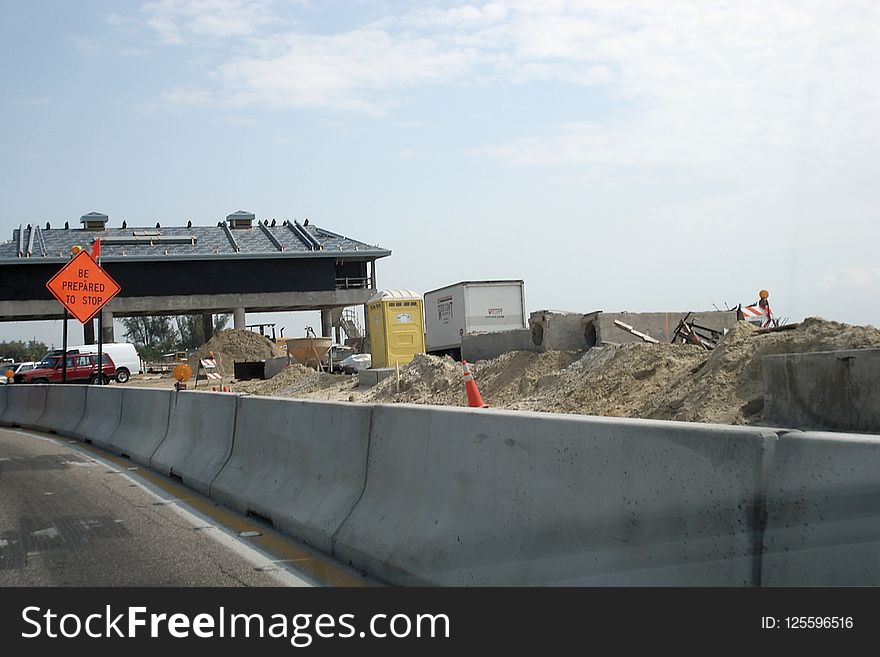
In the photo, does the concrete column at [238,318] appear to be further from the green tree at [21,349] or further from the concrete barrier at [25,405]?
the green tree at [21,349]

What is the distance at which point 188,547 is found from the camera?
807 cm

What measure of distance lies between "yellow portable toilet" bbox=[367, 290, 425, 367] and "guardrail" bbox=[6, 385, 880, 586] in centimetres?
2433

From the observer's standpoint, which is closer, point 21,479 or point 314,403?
point 314,403

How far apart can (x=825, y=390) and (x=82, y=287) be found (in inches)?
745

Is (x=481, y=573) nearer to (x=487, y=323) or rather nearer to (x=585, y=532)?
(x=585, y=532)

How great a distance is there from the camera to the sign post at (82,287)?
24.5m

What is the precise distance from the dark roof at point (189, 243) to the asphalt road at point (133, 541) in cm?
6209

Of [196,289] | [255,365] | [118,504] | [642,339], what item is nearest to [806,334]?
[642,339]

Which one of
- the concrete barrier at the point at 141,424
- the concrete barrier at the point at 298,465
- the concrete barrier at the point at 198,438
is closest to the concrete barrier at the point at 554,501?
the concrete barrier at the point at 298,465

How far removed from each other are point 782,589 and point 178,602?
146 inches

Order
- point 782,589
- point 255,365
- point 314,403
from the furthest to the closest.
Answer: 1. point 255,365
2. point 314,403
3. point 782,589

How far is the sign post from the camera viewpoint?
24516mm

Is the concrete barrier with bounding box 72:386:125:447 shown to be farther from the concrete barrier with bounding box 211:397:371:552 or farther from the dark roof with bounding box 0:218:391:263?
the dark roof with bounding box 0:218:391:263

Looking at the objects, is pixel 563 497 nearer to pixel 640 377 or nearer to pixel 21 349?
pixel 640 377
